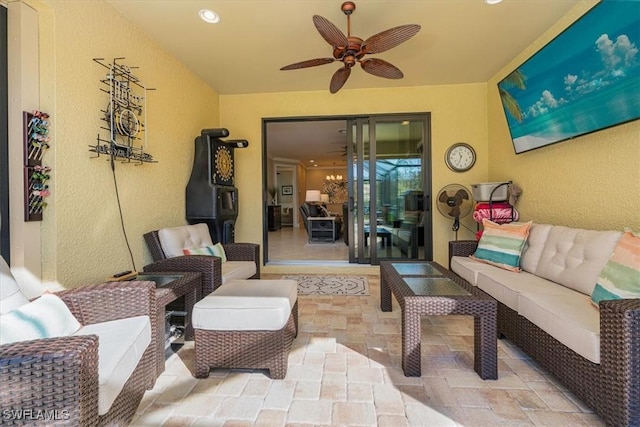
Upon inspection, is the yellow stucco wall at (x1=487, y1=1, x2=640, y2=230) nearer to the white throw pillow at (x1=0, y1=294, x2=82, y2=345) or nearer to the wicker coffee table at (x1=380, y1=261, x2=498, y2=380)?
the wicker coffee table at (x1=380, y1=261, x2=498, y2=380)

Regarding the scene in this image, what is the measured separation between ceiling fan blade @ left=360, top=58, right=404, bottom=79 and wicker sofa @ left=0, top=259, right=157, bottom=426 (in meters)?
2.39

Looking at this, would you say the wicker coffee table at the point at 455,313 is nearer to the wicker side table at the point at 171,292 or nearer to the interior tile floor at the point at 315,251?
the wicker side table at the point at 171,292

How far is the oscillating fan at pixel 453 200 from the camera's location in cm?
377

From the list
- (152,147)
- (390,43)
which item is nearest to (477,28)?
(390,43)

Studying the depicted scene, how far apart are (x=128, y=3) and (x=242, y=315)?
261cm

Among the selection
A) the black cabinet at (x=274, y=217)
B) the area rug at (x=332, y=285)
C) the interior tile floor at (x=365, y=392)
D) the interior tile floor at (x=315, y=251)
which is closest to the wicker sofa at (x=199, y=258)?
the interior tile floor at (x=365, y=392)

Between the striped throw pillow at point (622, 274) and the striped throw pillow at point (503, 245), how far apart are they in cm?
85

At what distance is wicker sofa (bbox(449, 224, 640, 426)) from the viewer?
3.93 ft

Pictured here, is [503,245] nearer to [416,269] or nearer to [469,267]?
[469,267]

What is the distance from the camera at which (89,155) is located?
2.14m

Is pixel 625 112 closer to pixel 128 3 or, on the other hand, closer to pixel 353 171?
pixel 353 171

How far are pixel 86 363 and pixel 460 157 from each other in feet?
14.3

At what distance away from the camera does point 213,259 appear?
2.36m

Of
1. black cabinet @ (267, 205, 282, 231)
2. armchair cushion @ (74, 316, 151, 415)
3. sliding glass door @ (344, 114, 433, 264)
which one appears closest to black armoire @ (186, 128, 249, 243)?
sliding glass door @ (344, 114, 433, 264)
